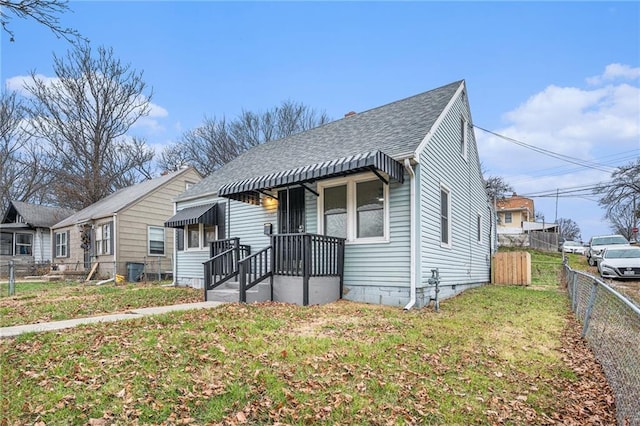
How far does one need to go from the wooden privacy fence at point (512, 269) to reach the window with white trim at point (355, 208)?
25.3 ft

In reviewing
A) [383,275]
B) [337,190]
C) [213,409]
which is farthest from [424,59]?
[213,409]

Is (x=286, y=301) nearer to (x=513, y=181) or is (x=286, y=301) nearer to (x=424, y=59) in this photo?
(x=424, y=59)

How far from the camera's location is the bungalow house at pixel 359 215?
24.8 ft

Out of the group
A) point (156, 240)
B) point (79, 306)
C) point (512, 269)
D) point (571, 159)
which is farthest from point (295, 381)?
point (571, 159)

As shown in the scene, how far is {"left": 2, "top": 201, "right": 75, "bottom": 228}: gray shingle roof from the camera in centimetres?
2308

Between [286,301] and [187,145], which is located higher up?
[187,145]

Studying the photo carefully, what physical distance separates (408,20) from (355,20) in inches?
69.8

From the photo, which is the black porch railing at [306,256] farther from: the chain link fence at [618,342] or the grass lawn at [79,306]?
the chain link fence at [618,342]

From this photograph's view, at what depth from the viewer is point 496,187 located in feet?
97.1

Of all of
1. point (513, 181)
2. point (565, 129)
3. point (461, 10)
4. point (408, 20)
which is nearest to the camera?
point (461, 10)

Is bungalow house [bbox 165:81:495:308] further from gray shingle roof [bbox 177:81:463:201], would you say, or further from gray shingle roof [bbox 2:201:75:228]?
gray shingle roof [bbox 2:201:75:228]

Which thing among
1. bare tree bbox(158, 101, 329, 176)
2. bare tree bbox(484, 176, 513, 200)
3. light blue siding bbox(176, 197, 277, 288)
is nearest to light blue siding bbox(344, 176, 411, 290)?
light blue siding bbox(176, 197, 277, 288)

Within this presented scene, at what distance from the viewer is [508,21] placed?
1170 cm

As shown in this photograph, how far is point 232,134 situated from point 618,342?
29244 mm
